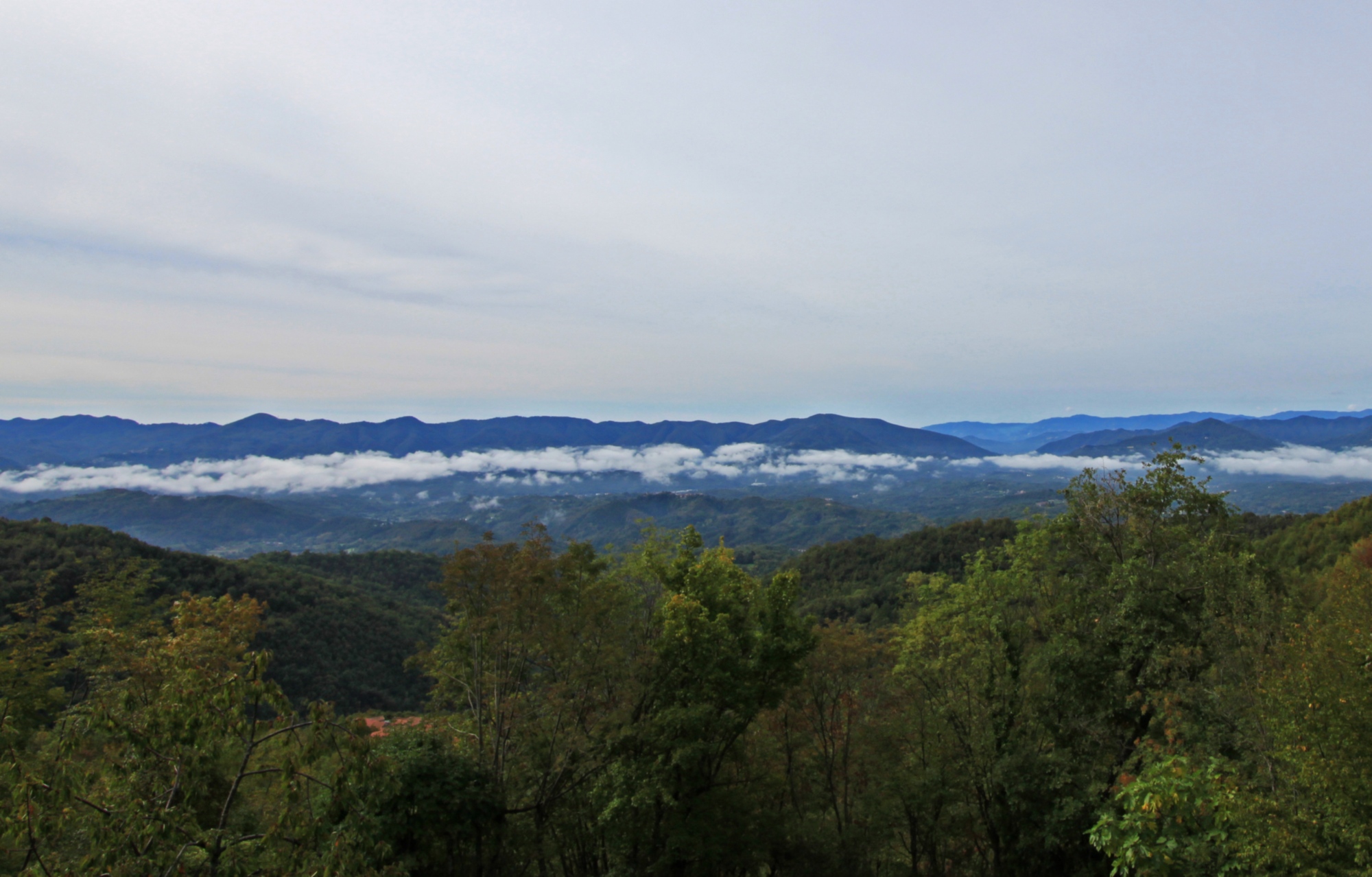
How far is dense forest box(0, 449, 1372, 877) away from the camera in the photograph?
20.4ft

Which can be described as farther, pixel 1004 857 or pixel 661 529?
pixel 661 529

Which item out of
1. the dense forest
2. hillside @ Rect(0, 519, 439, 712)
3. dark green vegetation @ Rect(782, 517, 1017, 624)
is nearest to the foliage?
the dense forest

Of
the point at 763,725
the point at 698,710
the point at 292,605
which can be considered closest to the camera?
the point at 698,710

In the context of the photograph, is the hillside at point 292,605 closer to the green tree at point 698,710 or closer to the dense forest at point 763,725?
the dense forest at point 763,725

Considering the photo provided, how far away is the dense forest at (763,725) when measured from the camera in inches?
244

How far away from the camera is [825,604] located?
10569 cm

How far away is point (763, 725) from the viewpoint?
77.5ft

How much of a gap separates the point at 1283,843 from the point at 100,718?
13.6 meters

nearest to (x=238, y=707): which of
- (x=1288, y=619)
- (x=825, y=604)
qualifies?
(x=1288, y=619)

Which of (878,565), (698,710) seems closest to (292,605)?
(698,710)

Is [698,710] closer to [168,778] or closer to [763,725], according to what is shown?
[763,725]

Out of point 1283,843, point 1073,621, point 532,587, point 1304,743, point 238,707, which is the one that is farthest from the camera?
point 1073,621

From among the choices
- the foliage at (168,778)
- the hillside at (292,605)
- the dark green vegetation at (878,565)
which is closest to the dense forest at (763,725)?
the foliage at (168,778)

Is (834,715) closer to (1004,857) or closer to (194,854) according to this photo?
(1004,857)
